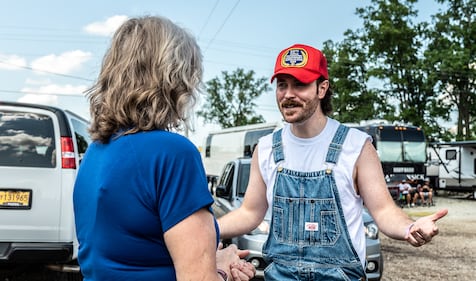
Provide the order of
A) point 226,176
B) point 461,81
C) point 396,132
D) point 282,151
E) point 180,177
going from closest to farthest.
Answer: point 180,177, point 282,151, point 226,176, point 396,132, point 461,81

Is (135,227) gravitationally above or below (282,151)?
below

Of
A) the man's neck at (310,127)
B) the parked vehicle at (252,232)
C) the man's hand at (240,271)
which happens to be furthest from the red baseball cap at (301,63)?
the parked vehicle at (252,232)

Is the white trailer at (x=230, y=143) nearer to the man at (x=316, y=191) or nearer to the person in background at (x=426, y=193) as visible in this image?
the person in background at (x=426, y=193)

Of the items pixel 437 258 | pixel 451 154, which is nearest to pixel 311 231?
pixel 437 258

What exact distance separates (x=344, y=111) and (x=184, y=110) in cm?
3906

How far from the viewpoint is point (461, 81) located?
35.6 metres

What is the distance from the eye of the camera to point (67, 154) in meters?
5.29

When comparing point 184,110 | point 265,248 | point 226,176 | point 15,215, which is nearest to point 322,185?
point 265,248

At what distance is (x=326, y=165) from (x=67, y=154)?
12.2 feet

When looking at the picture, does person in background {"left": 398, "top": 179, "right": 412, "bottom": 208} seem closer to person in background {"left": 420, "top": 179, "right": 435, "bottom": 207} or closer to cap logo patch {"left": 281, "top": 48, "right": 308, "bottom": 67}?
person in background {"left": 420, "top": 179, "right": 435, "bottom": 207}

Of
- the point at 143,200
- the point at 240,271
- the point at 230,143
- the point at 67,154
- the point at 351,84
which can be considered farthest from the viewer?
the point at 351,84

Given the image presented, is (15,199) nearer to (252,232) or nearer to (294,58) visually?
(252,232)

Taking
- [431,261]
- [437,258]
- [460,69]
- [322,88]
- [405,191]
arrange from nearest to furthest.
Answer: [322,88], [431,261], [437,258], [405,191], [460,69]

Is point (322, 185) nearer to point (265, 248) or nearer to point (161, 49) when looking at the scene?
point (265, 248)
